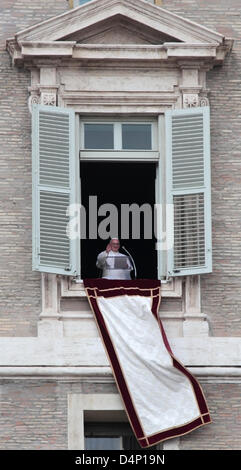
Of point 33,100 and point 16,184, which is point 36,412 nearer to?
point 16,184

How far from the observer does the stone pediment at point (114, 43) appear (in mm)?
34562

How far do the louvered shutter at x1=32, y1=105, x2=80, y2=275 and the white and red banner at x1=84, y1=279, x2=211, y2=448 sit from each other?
59 centimetres

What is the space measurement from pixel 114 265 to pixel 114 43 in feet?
10.4

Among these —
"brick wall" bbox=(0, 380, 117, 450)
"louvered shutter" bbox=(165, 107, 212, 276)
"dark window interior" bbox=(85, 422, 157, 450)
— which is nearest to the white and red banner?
"brick wall" bbox=(0, 380, 117, 450)

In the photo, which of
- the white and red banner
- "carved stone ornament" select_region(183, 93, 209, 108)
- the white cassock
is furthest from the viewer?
"carved stone ornament" select_region(183, 93, 209, 108)

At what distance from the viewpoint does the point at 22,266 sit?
33.9 m

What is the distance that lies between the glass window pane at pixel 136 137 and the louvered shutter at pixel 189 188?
1.30ft

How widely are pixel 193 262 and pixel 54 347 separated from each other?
2310mm

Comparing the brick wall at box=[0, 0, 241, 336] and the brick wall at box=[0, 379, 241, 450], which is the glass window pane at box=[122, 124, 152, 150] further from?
the brick wall at box=[0, 379, 241, 450]

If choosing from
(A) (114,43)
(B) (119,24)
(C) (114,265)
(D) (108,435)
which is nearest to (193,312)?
(C) (114,265)

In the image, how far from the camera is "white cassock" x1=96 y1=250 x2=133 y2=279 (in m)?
34.4

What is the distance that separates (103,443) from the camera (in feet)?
111

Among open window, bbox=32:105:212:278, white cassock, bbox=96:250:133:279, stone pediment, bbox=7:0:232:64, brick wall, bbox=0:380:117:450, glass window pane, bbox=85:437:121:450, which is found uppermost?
stone pediment, bbox=7:0:232:64
